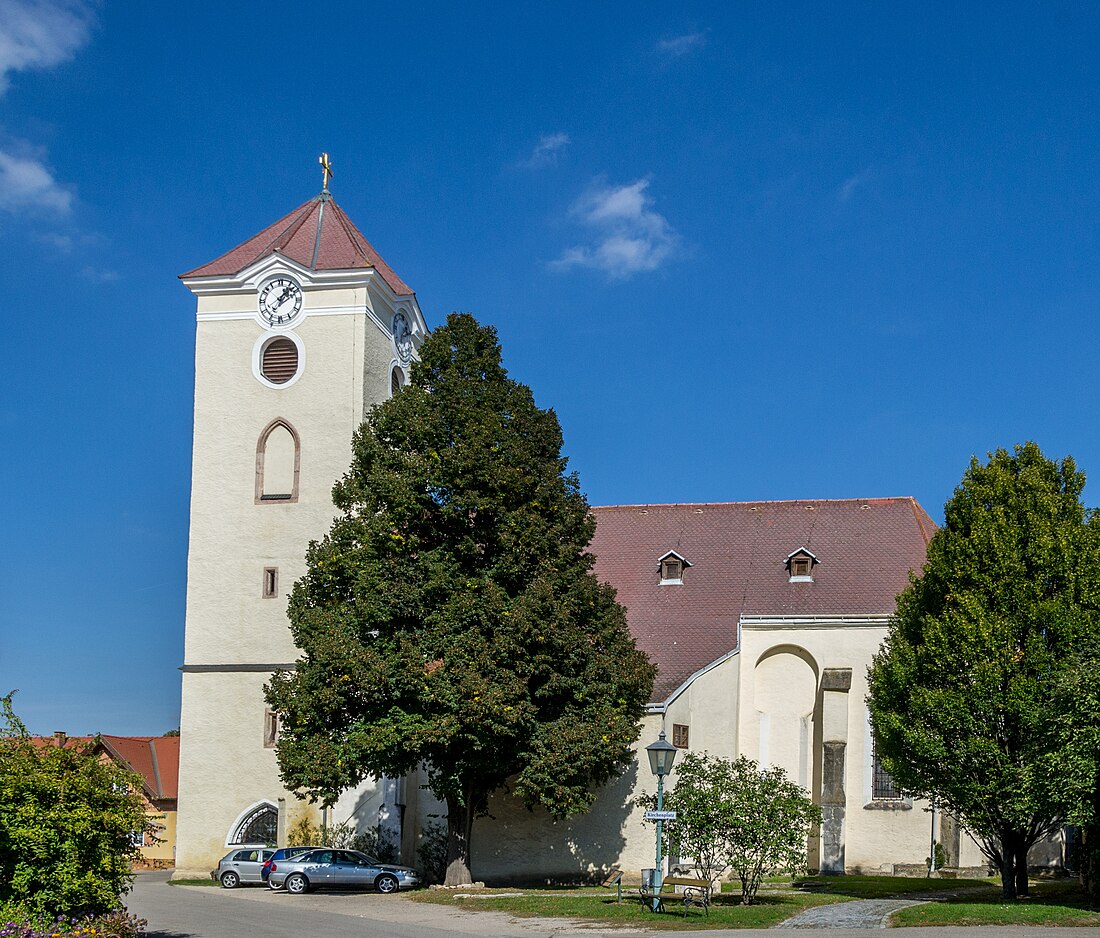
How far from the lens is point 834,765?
35.0 m

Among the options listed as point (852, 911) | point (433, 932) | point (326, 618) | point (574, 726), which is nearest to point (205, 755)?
point (326, 618)

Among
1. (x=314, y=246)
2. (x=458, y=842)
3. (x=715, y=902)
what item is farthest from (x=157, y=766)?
(x=715, y=902)

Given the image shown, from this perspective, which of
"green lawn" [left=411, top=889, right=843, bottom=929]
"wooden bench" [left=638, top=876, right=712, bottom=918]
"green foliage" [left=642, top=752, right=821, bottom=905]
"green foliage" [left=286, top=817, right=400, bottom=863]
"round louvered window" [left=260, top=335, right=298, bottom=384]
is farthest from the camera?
"round louvered window" [left=260, top=335, right=298, bottom=384]

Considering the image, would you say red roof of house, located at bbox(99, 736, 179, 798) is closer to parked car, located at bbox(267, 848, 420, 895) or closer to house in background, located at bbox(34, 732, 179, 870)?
house in background, located at bbox(34, 732, 179, 870)

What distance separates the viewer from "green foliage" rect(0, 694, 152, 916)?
1636cm

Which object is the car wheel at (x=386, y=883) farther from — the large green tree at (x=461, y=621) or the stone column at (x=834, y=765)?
the stone column at (x=834, y=765)

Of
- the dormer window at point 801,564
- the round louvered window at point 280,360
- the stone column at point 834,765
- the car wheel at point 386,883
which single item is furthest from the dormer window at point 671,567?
the car wheel at point 386,883

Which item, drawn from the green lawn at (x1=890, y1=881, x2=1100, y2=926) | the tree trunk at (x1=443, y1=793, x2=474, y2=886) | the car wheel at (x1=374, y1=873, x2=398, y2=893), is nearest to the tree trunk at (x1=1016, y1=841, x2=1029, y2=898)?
the green lawn at (x1=890, y1=881, x2=1100, y2=926)

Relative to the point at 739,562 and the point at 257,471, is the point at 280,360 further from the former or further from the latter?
the point at 739,562

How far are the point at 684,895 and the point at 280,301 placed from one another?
20.6 meters

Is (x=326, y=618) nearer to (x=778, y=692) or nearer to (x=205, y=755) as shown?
(x=205, y=755)

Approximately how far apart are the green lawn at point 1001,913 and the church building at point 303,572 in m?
10.4

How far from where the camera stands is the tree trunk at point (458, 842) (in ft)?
97.5

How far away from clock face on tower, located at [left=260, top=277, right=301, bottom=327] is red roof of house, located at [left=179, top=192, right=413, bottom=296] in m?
0.74
